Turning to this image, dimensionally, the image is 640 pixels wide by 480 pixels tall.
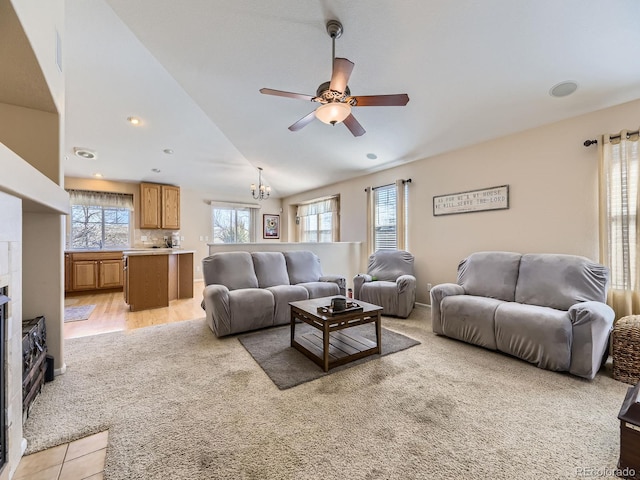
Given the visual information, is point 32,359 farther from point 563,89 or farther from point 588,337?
point 563,89

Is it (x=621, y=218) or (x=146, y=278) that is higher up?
(x=621, y=218)

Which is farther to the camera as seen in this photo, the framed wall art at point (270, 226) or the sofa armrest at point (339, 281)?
the framed wall art at point (270, 226)

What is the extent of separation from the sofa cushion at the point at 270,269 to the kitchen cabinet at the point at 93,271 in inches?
155

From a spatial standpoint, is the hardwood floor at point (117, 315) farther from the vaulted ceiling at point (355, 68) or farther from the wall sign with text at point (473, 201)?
the wall sign with text at point (473, 201)

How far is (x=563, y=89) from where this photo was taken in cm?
266

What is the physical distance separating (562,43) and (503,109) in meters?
0.86

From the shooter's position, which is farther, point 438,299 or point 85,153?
point 85,153

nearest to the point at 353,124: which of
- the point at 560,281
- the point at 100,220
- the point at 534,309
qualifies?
the point at 534,309

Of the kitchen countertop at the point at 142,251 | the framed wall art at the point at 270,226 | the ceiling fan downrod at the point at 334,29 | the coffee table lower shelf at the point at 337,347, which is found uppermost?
the ceiling fan downrod at the point at 334,29

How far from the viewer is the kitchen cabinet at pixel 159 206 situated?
20.0 ft

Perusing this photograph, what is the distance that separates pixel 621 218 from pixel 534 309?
1.34m

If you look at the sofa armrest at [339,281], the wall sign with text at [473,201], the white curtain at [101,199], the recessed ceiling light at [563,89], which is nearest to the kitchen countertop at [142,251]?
the white curtain at [101,199]

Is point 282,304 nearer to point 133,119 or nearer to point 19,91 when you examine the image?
point 19,91

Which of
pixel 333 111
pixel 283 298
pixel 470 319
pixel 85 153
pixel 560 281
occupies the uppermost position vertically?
pixel 85 153
